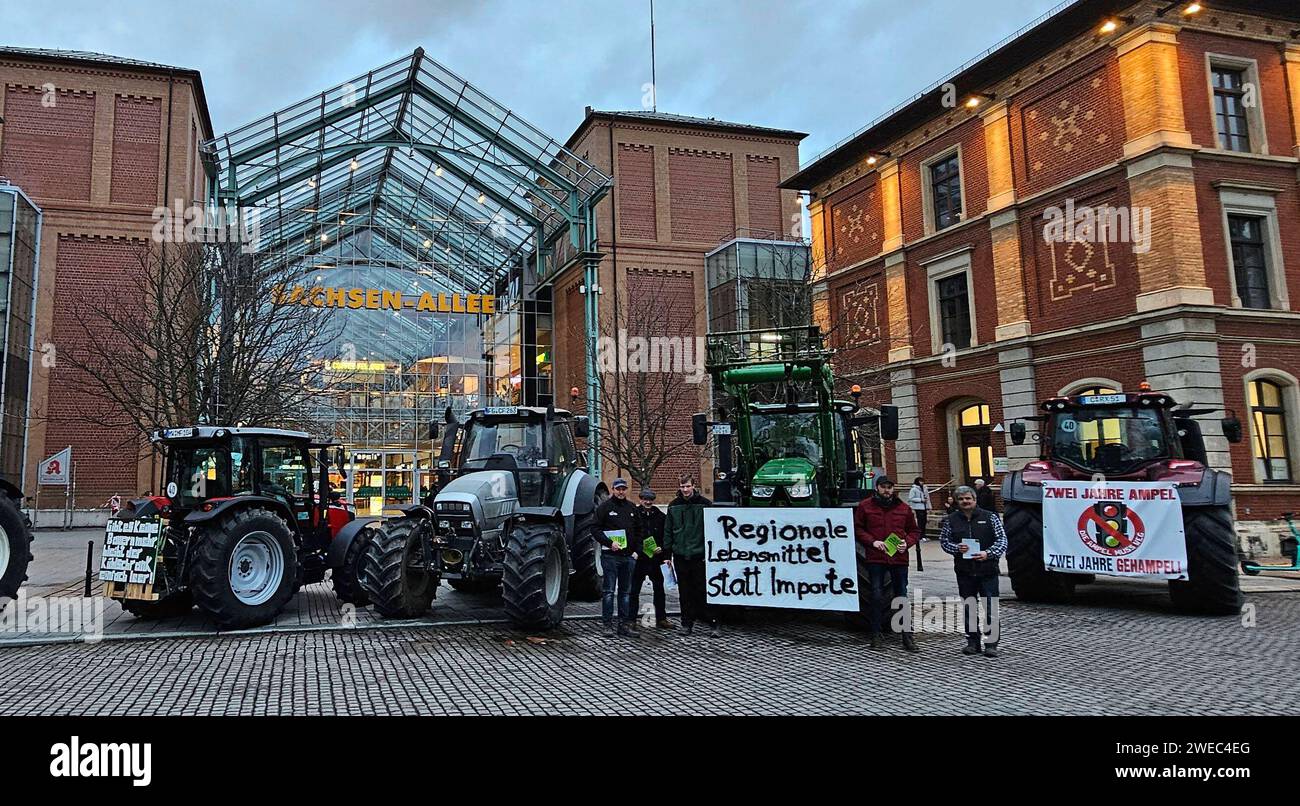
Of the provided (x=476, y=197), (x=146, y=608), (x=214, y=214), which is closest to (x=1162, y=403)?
(x=146, y=608)

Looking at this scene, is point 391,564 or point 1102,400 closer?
point 391,564

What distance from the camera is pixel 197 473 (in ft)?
31.1

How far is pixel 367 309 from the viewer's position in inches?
1371

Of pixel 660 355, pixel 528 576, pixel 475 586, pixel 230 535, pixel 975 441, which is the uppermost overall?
pixel 660 355

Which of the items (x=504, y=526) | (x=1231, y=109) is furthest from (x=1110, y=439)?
(x=1231, y=109)

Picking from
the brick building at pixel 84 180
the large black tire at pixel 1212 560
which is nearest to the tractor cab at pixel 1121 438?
the large black tire at pixel 1212 560

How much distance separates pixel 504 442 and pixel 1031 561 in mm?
7249

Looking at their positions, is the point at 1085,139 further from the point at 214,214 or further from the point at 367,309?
the point at 367,309

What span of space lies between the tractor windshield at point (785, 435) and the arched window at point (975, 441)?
13.0 meters

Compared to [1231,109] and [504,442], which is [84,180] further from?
[1231,109]

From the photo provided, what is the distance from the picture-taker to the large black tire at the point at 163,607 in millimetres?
9547

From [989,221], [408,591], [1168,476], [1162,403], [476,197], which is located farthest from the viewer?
[476,197]

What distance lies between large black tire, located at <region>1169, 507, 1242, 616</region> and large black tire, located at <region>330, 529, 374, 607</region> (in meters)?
10.2
